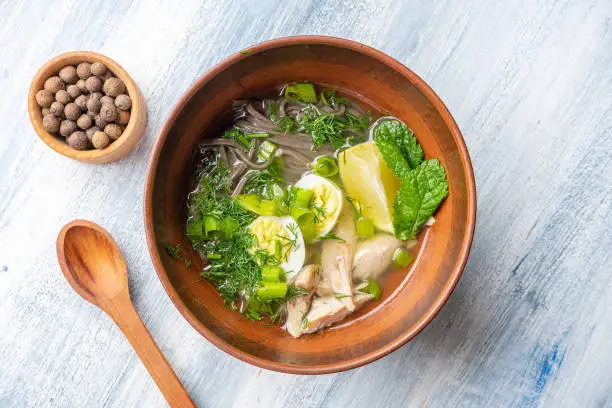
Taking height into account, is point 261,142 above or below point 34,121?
above

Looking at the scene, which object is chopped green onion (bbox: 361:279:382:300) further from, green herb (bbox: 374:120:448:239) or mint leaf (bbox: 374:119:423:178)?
mint leaf (bbox: 374:119:423:178)

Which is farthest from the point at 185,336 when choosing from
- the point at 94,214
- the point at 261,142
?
the point at 261,142

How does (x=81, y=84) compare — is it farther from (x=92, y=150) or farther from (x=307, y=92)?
(x=307, y=92)

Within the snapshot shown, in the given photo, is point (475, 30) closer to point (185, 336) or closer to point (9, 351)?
point (185, 336)

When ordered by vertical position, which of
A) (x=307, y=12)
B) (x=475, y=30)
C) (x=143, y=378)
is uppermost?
(x=475, y=30)

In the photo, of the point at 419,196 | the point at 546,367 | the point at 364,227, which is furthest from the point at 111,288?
the point at 546,367

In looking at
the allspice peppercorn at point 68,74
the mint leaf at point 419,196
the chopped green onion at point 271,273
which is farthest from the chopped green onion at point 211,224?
the allspice peppercorn at point 68,74

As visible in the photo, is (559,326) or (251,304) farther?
(559,326)
